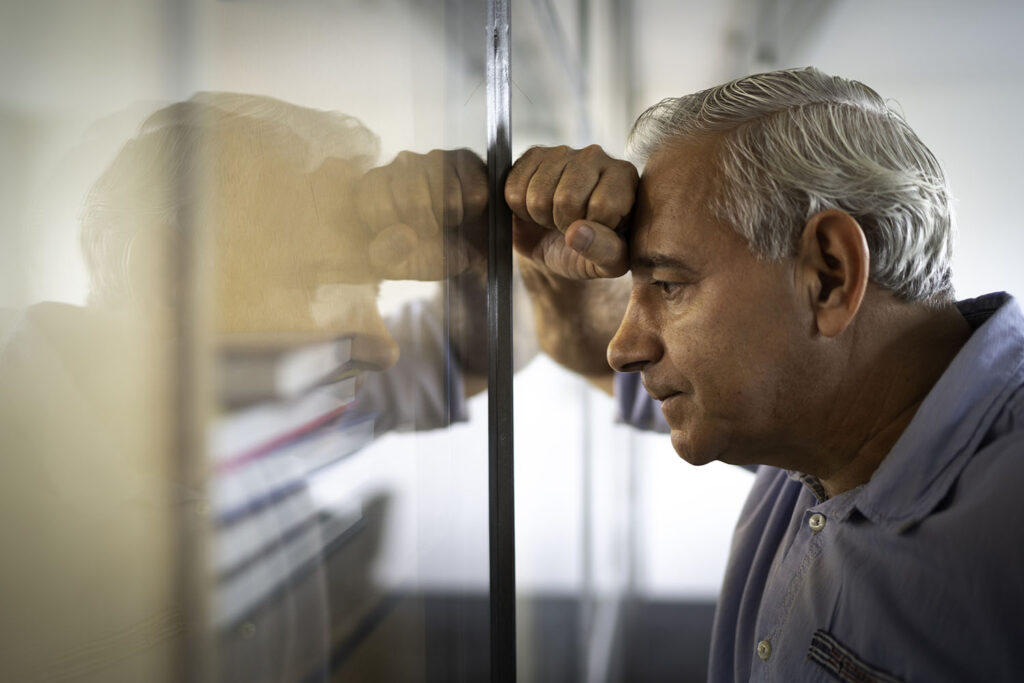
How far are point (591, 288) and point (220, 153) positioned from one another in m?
0.82

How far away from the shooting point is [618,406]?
1.22m

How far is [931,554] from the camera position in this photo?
56 cm

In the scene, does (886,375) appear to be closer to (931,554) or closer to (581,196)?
(931,554)

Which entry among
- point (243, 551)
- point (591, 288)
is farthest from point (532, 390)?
point (243, 551)

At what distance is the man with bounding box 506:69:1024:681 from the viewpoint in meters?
0.58

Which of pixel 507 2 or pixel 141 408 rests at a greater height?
pixel 507 2

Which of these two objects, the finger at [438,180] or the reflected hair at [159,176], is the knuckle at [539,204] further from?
the reflected hair at [159,176]

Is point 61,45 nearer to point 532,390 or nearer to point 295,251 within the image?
point 295,251

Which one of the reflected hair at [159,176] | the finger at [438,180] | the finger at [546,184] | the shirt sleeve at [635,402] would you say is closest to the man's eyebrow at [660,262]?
the finger at [546,184]

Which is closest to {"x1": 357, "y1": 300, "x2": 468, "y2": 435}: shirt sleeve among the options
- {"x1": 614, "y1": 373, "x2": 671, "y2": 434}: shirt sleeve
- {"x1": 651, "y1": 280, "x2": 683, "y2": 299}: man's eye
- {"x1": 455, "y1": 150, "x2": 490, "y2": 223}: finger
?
{"x1": 455, "y1": 150, "x2": 490, "y2": 223}: finger

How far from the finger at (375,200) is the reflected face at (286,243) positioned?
0.05 ft

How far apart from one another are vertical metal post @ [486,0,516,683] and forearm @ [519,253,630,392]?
271mm

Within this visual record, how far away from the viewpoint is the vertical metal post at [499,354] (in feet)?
2.26

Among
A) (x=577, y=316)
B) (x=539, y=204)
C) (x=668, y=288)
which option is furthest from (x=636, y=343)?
(x=577, y=316)
